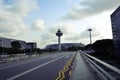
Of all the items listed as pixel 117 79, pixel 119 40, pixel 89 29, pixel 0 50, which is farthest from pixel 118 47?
pixel 0 50

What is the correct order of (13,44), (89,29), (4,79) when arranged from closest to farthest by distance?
1. (4,79)
2. (89,29)
3. (13,44)

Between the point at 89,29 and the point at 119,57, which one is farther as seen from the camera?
the point at 89,29

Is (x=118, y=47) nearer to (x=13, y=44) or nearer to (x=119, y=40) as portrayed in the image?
(x=119, y=40)

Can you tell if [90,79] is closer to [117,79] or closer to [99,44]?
[117,79]

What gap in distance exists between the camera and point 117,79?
8703mm

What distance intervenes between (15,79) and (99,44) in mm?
116412

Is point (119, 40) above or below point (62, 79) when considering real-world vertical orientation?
above

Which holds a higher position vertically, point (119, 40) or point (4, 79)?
point (119, 40)

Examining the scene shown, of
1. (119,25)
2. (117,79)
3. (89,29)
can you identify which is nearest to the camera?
(117,79)

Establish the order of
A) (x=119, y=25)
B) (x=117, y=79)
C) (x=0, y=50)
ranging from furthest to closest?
1. (x=0, y=50)
2. (x=119, y=25)
3. (x=117, y=79)

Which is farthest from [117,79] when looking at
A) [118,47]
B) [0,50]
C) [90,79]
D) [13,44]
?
[13,44]

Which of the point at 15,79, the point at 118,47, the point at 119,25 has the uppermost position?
the point at 119,25

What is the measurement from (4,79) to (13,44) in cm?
16927

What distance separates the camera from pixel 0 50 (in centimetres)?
14412
